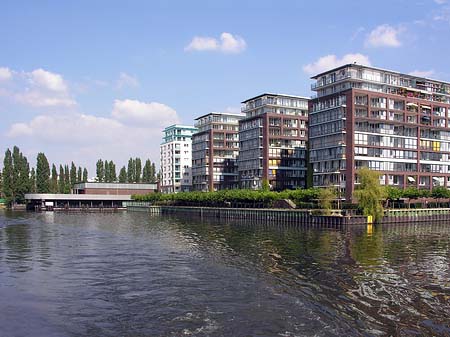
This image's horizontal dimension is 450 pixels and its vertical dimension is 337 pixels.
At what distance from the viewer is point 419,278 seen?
46.2 m

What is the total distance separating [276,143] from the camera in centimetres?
17825

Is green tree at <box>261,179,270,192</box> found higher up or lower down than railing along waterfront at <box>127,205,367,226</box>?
higher up

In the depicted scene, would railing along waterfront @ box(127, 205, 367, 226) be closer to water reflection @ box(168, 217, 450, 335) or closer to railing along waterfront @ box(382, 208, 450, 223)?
railing along waterfront @ box(382, 208, 450, 223)

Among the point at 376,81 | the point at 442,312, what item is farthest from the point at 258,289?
the point at 376,81

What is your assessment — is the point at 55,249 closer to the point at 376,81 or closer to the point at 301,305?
the point at 301,305

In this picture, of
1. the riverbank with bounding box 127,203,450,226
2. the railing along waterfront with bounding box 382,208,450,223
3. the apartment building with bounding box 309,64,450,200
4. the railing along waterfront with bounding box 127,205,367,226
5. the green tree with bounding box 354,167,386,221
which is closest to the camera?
the railing along waterfront with bounding box 127,205,367,226

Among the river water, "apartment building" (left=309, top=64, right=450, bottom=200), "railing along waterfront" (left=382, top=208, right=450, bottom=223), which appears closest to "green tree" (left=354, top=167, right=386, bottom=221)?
"railing along waterfront" (left=382, top=208, right=450, bottom=223)

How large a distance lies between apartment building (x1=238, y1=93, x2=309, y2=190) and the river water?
103537mm

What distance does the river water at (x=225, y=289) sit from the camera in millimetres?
31172

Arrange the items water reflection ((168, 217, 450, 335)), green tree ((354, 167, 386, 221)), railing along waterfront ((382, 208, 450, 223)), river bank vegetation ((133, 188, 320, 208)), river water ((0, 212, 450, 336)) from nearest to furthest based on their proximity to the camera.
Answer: river water ((0, 212, 450, 336)) < water reflection ((168, 217, 450, 335)) < green tree ((354, 167, 386, 221)) < railing along waterfront ((382, 208, 450, 223)) < river bank vegetation ((133, 188, 320, 208))

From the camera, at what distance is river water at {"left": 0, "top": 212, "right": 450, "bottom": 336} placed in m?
31.2

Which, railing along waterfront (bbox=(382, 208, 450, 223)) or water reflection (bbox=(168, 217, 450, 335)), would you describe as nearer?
water reflection (bbox=(168, 217, 450, 335))

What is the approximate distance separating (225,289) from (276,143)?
460 ft

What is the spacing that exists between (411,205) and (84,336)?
122m
